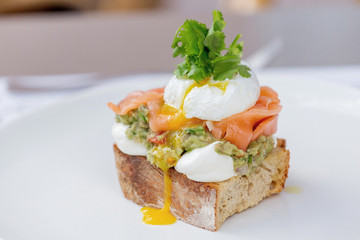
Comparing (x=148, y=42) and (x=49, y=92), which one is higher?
(x=148, y=42)

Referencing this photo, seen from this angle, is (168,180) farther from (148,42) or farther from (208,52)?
(148,42)

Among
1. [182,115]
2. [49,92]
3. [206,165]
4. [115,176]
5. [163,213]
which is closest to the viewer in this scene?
[206,165]

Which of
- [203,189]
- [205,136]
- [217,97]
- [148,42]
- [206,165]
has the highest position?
[148,42]

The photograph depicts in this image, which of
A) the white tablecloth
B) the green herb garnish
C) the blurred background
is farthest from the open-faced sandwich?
the blurred background

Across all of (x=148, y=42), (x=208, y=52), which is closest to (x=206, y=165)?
(x=208, y=52)

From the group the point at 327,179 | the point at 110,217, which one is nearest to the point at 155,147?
the point at 110,217

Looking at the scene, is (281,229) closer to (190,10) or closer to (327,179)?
(327,179)
